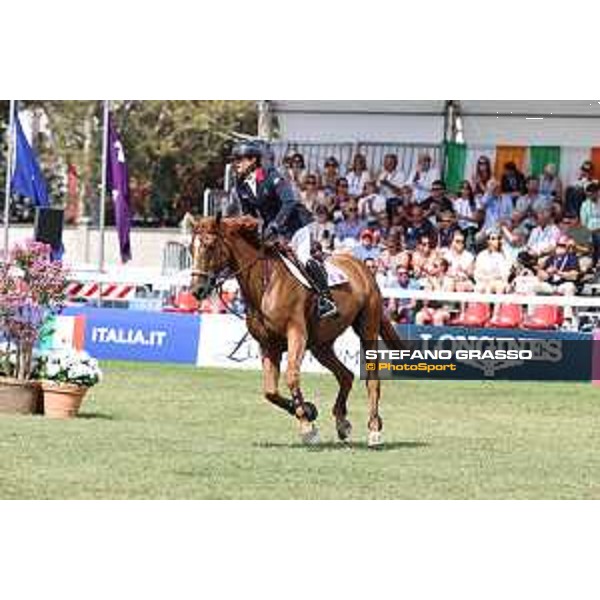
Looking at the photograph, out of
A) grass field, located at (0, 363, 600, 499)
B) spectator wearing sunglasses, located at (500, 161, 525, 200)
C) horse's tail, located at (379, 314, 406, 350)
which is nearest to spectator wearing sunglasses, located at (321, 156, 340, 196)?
spectator wearing sunglasses, located at (500, 161, 525, 200)

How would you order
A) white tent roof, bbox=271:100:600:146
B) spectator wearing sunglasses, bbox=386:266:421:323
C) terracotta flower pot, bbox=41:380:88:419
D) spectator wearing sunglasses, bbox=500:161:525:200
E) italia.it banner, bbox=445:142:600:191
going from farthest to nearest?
white tent roof, bbox=271:100:600:146 < italia.it banner, bbox=445:142:600:191 < spectator wearing sunglasses, bbox=500:161:525:200 < spectator wearing sunglasses, bbox=386:266:421:323 < terracotta flower pot, bbox=41:380:88:419

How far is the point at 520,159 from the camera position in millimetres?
26719

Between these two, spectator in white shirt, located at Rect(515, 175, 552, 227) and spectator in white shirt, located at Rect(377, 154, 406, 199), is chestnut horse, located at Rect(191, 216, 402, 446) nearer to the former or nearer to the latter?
spectator in white shirt, located at Rect(515, 175, 552, 227)

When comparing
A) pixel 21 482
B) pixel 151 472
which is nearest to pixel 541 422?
pixel 151 472

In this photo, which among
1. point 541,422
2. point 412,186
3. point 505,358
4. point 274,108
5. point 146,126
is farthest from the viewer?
point 146,126

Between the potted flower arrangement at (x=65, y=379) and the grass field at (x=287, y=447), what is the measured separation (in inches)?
8.2

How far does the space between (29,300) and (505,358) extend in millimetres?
8778

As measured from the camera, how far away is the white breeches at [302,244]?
15.3 metres

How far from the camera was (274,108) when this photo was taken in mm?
28500

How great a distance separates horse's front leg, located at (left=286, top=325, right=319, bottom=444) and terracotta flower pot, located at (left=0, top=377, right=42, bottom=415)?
118 inches

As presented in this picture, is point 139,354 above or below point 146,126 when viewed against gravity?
below

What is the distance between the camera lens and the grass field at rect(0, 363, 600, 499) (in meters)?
12.0

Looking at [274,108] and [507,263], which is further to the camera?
[274,108]

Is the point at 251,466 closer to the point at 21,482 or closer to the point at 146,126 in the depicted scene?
the point at 21,482
